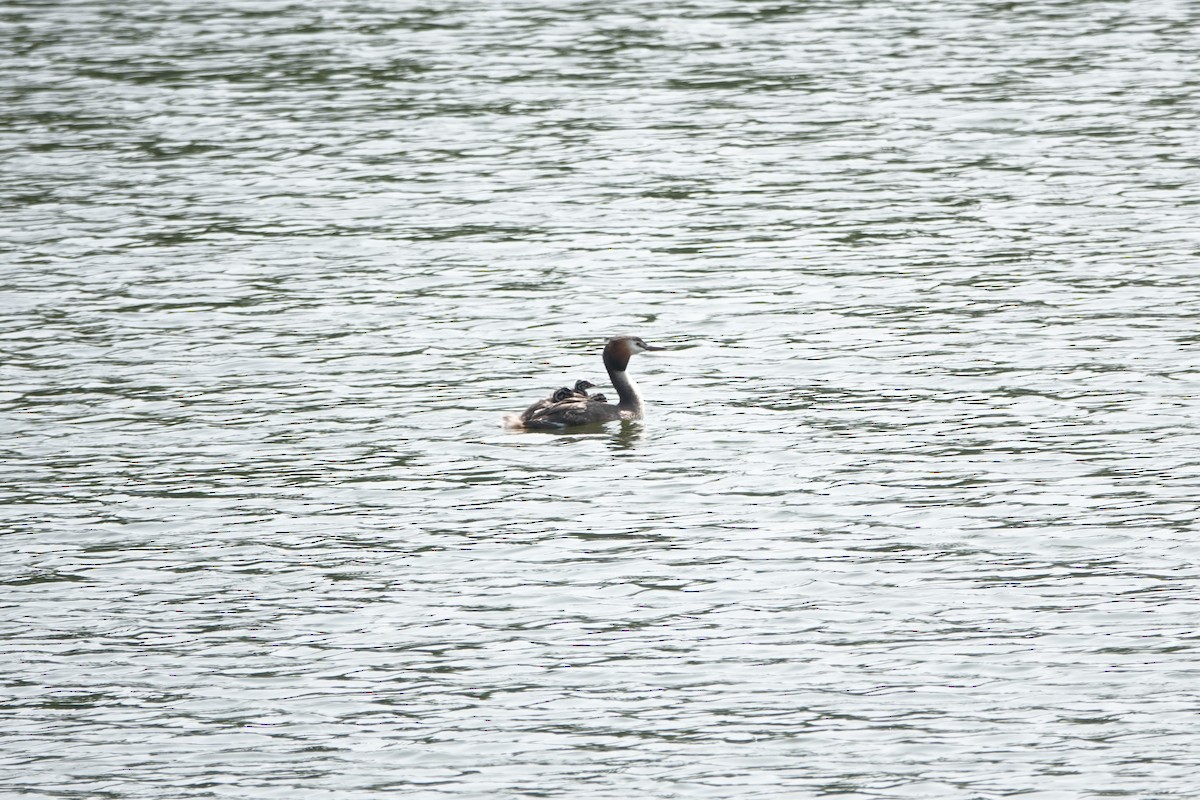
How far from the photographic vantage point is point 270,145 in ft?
101

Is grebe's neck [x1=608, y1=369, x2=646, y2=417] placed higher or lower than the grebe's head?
lower

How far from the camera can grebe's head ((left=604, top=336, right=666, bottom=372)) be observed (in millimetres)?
19625

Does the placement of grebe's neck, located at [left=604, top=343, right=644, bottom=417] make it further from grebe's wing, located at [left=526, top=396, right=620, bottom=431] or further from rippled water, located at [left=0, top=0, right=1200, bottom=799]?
rippled water, located at [left=0, top=0, right=1200, bottom=799]

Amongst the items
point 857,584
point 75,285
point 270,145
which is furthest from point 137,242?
point 857,584

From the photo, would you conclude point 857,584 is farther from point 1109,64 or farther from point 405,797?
point 1109,64

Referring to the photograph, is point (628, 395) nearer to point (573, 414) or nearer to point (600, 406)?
point (600, 406)

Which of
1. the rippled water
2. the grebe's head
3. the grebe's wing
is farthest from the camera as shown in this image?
the grebe's head

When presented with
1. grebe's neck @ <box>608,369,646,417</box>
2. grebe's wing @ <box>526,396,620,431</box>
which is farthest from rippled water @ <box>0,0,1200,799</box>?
grebe's neck @ <box>608,369,646,417</box>

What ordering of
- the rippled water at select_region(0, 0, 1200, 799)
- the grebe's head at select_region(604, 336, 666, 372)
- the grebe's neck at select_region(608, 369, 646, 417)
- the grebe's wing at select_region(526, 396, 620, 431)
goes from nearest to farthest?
the rippled water at select_region(0, 0, 1200, 799), the grebe's wing at select_region(526, 396, 620, 431), the grebe's neck at select_region(608, 369, 646, 417), the grebe's head at select_region(604, 336, 666, 372)

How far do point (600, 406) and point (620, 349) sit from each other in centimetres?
75

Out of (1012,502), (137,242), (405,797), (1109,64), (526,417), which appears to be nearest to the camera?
(405,797)

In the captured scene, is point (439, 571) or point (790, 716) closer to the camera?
point (790, 716)

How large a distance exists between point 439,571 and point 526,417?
12.2 feet

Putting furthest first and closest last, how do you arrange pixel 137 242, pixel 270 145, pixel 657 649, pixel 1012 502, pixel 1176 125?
pixel 270 145, pixel 1176 125, pixel 137 242, pixel 1012 502, pixel 657 649
